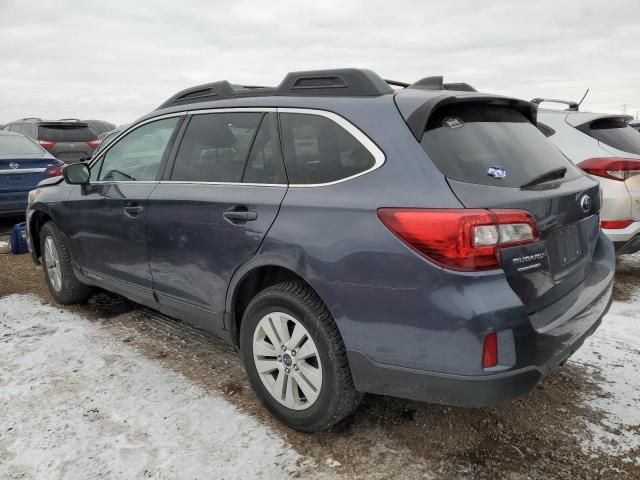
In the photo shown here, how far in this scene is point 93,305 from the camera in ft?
15.2

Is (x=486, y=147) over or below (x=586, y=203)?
over

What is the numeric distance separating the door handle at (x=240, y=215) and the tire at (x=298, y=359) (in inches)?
14.5

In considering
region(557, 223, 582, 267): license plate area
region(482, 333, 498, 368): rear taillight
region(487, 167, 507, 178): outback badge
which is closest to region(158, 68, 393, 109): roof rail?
region(487, 167, 507, 178): outback badge

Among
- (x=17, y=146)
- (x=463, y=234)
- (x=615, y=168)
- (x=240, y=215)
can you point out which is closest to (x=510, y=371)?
(x=463, y=234)

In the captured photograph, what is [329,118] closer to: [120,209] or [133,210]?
[133,210]

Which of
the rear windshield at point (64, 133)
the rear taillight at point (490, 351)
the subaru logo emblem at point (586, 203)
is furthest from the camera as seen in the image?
the rear windshield at point (64, 133)

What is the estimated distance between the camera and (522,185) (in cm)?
223

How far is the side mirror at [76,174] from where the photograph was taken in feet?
12.8

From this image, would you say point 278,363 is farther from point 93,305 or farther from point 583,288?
point 93,305

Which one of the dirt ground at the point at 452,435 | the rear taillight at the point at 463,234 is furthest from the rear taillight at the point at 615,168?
the rear taillight at the point at 463,234

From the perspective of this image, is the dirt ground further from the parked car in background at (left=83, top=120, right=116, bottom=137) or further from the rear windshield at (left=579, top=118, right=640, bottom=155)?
the parked car in background at (left=83, top=120, right=116, bottom=137)

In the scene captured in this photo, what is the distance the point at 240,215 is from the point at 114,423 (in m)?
1.27

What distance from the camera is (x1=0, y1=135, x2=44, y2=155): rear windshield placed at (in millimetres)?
8102

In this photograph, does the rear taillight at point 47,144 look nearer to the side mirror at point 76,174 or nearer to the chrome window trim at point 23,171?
the chrome window trim at point 23,171
